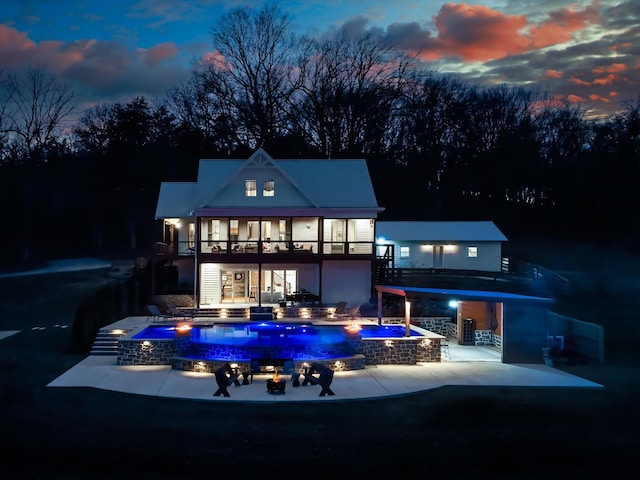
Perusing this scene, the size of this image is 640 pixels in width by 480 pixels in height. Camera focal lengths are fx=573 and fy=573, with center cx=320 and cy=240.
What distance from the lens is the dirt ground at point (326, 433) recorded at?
11.9m

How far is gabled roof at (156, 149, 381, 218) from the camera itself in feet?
108

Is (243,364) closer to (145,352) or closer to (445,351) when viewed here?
(145,352)

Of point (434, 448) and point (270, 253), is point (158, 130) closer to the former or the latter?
point (270, 253)

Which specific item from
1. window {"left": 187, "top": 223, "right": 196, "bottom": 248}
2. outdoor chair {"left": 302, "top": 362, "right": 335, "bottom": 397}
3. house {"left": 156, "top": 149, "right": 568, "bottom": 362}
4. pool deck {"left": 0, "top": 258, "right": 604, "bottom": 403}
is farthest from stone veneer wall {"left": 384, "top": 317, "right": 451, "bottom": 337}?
window {"left": 187, "top": 223, "right": 196, "bottom": 248}

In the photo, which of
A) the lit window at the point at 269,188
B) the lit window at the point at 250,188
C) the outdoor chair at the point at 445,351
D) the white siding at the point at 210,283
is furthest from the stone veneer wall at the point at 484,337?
the lit window at the point at 250,188

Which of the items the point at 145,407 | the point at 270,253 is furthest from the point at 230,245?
the point at 145,407

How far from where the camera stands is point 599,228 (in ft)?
188

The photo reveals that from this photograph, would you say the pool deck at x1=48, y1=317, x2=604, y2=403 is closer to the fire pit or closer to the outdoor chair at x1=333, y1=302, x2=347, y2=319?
the fire pit

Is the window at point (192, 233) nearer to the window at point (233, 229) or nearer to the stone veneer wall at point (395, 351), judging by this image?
the window at point (233, 229)

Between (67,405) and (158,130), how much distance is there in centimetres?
4945

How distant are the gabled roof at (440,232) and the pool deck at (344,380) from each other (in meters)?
16.6

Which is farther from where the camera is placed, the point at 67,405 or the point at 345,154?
the point at 345,154

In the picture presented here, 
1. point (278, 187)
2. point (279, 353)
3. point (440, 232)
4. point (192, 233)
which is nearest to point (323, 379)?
point (279, 353)

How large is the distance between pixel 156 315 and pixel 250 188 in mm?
9426
